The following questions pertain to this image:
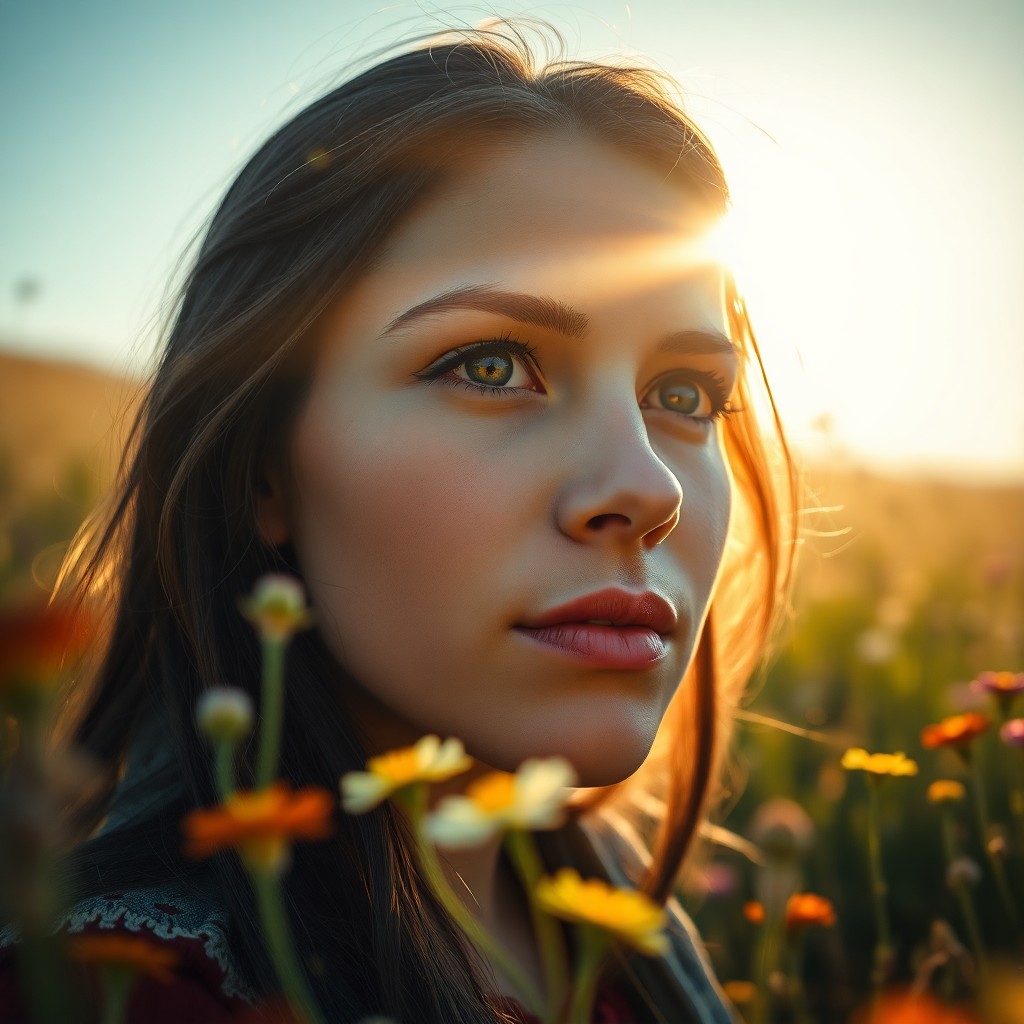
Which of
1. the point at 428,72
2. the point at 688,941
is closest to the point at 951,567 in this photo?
the point at 688,941

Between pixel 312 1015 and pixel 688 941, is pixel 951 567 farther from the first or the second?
pixel 312 1015

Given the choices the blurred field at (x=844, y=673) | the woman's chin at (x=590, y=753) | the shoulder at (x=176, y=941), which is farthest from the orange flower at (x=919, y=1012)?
the shoulder at (x=176, y=941)

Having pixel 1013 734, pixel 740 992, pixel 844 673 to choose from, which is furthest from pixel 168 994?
pixel 844 673

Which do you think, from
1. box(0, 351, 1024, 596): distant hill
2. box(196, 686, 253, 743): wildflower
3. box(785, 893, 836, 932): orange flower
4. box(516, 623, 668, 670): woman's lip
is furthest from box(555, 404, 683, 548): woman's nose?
box(0, 351, 1024, 596): distant hill

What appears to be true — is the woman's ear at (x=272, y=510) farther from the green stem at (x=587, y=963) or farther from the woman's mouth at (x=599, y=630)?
the green stem at (x=587, y=963)

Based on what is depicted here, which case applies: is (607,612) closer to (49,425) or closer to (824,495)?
(824,495)

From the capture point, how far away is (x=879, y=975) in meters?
1.24

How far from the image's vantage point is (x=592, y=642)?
46.0 inches

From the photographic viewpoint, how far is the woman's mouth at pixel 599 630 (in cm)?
117

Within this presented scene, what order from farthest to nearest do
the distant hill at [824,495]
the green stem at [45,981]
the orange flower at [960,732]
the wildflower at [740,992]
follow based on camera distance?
the distant hill at [824,495] → the wildflower at [740,992] → the orange flower at [960,732] → the green stem at [45,981]

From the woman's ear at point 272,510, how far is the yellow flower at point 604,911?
1.06 metres

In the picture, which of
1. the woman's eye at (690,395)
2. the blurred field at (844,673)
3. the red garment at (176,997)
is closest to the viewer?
the red garment at (176,997)

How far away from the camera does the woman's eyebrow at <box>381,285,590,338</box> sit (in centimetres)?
128

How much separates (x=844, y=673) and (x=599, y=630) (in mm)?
2327
